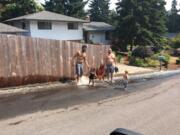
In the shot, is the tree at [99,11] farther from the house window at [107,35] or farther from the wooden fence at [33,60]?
the wooden fence at [33,60]

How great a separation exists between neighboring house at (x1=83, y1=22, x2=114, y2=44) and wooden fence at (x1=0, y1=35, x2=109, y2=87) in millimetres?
28014

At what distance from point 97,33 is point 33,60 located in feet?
106

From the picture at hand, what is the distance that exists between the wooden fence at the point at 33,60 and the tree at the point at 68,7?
35.1m

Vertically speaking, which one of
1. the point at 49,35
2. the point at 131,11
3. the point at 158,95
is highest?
the point at 131,11

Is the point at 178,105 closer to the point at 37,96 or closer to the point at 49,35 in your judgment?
the point at 37,96

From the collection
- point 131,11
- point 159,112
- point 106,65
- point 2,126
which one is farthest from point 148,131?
point 131,11

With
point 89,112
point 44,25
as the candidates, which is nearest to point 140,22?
point 44,25

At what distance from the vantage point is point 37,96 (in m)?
11.6

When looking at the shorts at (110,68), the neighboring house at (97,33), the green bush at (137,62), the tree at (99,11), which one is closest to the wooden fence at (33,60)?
the shorts at (110,68)

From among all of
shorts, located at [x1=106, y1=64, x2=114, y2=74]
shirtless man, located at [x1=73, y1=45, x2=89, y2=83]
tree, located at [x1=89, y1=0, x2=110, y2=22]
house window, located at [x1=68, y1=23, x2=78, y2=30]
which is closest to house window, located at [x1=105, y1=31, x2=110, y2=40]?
house window, located at [x1=68, y1=23, x2=78, y2=30]

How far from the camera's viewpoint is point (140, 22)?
1551 inches

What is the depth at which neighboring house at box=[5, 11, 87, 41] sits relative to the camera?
3419 cm

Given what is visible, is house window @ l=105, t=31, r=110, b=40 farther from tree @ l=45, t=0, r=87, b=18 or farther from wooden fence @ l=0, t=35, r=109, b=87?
wooden fence @ l=0, t=35, r=109, b=87

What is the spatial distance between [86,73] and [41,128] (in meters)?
9.39
